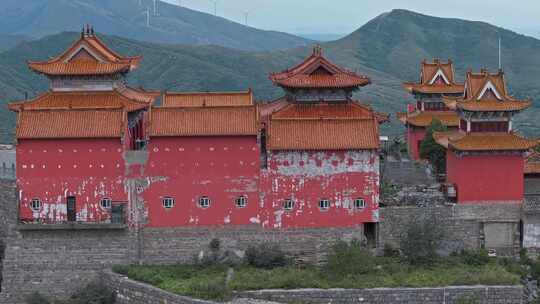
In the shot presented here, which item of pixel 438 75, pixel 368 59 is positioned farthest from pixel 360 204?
pixel 368 59

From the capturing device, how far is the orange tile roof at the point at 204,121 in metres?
35.2

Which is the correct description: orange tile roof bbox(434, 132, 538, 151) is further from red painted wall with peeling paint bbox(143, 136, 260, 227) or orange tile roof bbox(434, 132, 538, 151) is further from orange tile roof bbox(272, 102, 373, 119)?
red painted wall with peeling paint bbox(143, 136, 260, 227)

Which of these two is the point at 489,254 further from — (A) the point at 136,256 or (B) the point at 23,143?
(B) the point at 23,143

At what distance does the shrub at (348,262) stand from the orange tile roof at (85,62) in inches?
442

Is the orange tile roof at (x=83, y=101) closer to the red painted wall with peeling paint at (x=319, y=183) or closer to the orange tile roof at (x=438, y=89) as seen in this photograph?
the red painted wall with peeling paint at (x=319, y=183)

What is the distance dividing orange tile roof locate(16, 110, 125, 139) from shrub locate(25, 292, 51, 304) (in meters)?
5.66

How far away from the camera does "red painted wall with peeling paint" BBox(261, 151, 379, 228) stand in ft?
116

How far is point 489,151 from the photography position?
36375 mm

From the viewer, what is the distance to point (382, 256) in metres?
35.6

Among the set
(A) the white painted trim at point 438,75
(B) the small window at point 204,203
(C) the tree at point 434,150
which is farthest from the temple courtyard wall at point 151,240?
(A) the white painted trim at point 438,75

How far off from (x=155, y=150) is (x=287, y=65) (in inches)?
3615

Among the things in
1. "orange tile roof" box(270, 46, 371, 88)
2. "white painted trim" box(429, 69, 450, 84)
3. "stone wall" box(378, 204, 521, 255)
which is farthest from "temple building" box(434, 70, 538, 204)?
"white painted trim" box(429, 69, 450, 84)

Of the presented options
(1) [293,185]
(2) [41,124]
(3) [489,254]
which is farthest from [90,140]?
(3) [489,254]

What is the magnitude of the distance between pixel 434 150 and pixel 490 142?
7.22 meters
